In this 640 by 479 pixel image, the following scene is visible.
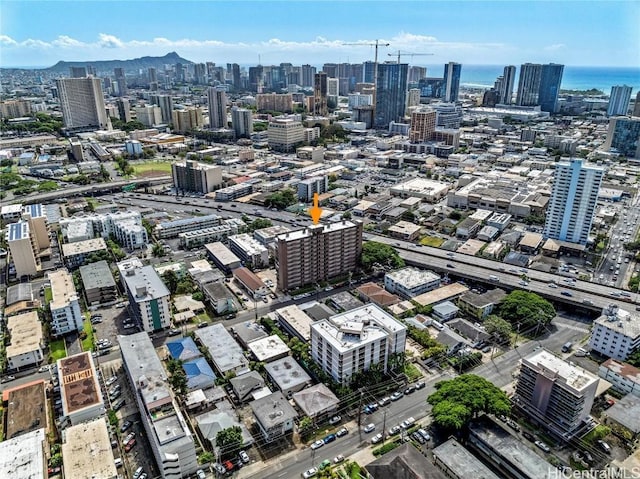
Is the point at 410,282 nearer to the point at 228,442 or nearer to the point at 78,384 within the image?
the point at 228,442

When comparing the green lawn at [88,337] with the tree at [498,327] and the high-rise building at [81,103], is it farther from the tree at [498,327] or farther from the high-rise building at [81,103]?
the high-rise building at [81,103]

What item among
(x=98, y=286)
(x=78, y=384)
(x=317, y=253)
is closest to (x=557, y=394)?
(x=317, y=253)

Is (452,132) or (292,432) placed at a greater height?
(452,132)

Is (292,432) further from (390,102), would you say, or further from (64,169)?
(390,102)

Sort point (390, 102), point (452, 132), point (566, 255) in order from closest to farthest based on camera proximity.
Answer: point (566, 255) → point (452, 132) → point (390, 102)

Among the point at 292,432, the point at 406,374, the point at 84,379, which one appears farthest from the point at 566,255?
the point at 84,379

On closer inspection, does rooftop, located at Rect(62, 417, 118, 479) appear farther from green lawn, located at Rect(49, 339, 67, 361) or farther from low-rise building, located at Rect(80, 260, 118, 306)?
low-rise building, located at Rect(80, 260, 118, 306)

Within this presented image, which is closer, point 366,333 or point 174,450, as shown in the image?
point 174,450
